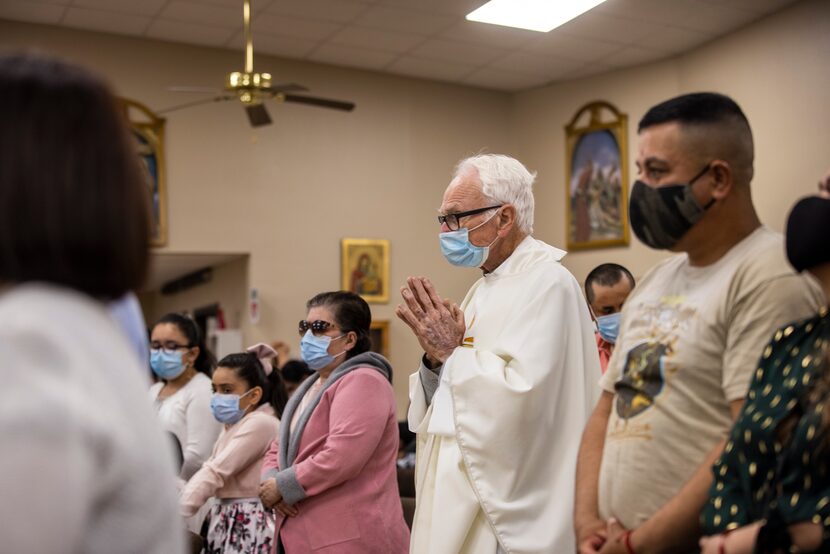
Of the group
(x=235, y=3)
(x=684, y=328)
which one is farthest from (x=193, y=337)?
(x=235, y=3)

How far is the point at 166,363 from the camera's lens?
532 centimetres

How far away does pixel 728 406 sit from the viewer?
6.97 feet

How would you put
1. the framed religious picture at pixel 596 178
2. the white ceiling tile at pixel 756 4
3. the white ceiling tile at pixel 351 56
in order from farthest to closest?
the framed religious picture at pixel 596 178 < the white ceiling tile at pixel 351 56 < the white ceiling tile at pixel 756 4

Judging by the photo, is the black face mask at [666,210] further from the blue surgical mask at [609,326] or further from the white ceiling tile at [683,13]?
the white ceiling tile at [683,13]

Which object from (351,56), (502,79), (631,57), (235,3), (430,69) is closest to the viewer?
(235,3)

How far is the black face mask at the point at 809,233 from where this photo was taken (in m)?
1.84

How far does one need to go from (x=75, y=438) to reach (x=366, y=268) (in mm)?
10044

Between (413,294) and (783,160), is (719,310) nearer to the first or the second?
(413,294)

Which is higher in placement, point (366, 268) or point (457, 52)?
point (457, 52)

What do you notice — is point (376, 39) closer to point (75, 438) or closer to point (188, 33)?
point (188, 33)

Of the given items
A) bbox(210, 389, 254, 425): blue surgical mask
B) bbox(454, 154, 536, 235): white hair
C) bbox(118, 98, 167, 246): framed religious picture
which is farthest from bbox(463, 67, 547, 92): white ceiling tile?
bbox(454, 154, 536, 235): white hair

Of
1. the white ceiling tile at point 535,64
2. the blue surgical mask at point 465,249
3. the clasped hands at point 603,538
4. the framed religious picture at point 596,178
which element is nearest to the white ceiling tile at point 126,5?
the white ceiling tile at point 535,64

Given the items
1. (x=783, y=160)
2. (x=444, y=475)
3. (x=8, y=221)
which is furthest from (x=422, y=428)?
(x=783, y=160)

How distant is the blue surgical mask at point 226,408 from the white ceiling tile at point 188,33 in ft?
19.3
